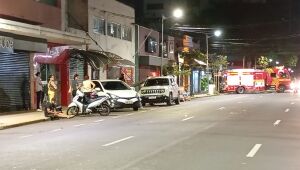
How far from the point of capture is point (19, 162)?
11.2 m

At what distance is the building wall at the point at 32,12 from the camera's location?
84.8 feet

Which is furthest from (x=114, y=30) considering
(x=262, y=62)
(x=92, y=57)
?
(x=262, y=62)

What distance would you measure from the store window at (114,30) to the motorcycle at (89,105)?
15.5m

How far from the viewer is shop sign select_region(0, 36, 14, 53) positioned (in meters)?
24.5

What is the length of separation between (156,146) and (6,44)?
1372 cm

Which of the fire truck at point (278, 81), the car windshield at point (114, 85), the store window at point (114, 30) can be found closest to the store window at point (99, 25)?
the store window at point (114, 30)

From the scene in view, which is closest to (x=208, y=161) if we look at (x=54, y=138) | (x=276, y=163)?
(x=276, y=163)

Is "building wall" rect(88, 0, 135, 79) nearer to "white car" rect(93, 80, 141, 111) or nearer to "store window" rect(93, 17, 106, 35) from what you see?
"store window" rect(93, 17, 106, 35)

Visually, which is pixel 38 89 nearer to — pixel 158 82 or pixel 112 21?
pixel 158 82

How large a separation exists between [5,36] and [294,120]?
13291mm

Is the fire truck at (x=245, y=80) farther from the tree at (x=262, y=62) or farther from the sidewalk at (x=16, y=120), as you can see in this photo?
the sidewalk at (x=16, y=120)

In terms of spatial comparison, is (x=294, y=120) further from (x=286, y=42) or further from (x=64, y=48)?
(x=286, y=42)

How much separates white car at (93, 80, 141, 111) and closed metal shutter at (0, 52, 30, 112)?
12.4 ft

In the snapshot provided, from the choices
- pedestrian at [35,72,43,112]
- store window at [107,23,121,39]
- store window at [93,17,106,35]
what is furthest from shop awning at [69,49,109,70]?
store window at [107,23,121,39]
